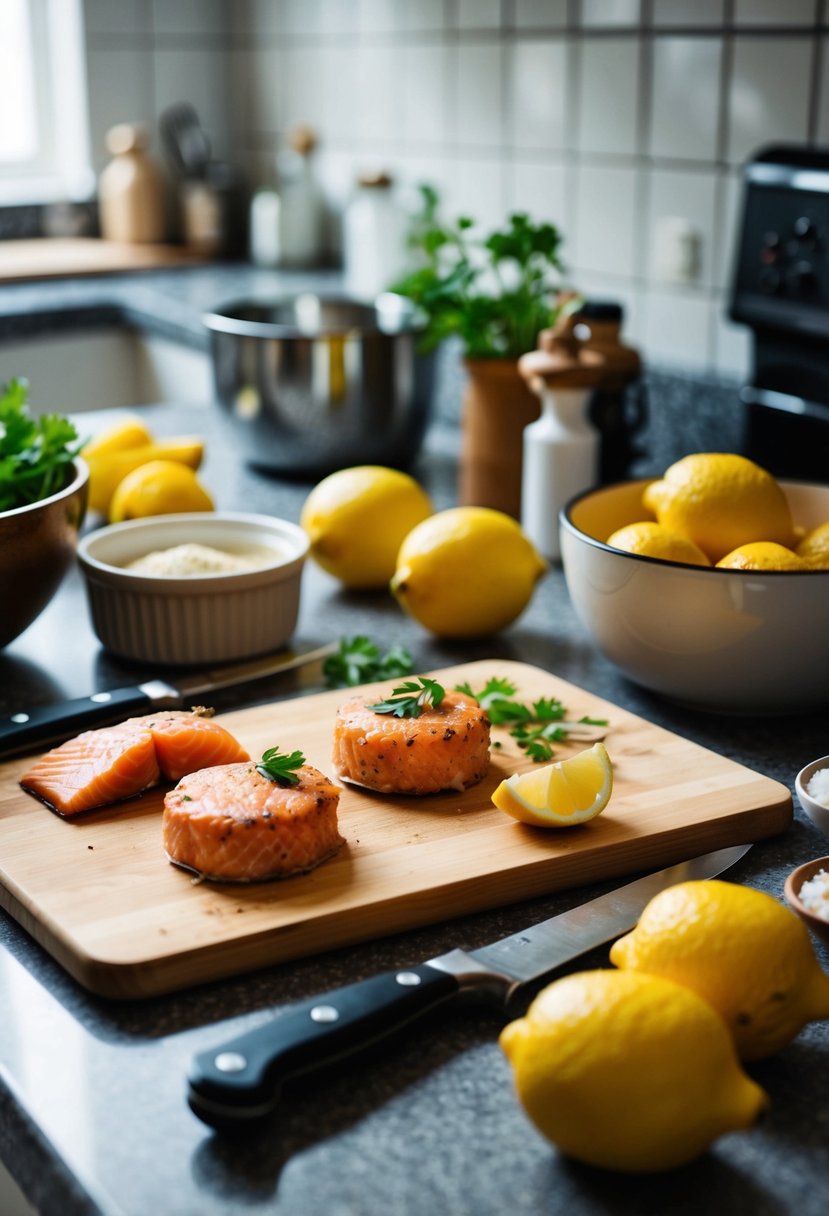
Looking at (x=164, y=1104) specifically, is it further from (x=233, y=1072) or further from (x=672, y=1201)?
(x=672, y=1201)

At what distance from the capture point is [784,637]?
1000mm

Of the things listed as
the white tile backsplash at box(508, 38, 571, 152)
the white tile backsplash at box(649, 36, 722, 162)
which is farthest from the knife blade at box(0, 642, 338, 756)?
the white tile backsplash at box(508, 38, 571, 152)

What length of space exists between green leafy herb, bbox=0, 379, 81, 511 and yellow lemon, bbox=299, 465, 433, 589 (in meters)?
0.27

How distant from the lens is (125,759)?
0.88 m

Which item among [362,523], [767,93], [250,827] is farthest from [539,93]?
[250,827]

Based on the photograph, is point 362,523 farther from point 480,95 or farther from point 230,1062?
point 480,95

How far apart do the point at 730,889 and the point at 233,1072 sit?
0.26 m

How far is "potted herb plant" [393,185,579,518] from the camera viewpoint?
1472mm

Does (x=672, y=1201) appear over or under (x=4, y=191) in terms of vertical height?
under

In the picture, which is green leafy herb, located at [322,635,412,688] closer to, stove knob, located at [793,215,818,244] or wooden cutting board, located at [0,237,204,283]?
stove knob, located at [793,215,818,244]

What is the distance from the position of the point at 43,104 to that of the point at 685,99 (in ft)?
6.41

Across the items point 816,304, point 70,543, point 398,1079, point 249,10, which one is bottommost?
point 398,1079

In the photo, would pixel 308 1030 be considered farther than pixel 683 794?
No

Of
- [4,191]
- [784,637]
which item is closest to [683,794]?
[784,637]
